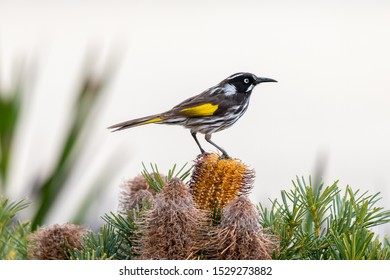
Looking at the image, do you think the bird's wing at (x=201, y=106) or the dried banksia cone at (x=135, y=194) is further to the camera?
the bird's wing at (x=201, y=106)

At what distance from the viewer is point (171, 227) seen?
6.50 feet

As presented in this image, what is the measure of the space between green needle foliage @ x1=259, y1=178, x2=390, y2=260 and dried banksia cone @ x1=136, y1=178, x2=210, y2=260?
313 millimetres

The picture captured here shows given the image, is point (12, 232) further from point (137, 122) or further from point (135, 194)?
point (137, 122)

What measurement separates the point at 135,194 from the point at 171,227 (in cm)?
31

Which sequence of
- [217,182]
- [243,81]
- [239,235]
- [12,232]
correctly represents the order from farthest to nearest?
[243,81] < [12,232] < [217,182] < [239,235]

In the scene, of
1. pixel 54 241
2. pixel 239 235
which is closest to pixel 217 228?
pixel 239 235

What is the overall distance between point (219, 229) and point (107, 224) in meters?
0.39

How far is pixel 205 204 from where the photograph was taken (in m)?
2.14

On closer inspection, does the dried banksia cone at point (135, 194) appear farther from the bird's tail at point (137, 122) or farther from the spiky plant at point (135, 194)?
the bird's tail at point (137, 122)

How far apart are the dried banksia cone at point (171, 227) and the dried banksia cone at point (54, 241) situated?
8.8 inches

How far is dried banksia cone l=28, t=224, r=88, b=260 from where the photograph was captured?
6.78 ft

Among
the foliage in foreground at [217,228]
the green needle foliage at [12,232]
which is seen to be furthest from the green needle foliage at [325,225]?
the green needle foliage at [12,232]

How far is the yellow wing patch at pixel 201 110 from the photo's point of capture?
3.16 m

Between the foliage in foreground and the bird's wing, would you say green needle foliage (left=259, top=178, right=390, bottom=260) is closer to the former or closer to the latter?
the foliage in foreground
